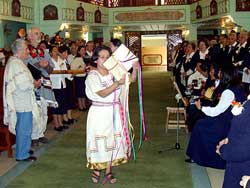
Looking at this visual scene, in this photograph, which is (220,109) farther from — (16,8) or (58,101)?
(16,8)

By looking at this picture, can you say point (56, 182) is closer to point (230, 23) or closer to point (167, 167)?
point (167, 167)

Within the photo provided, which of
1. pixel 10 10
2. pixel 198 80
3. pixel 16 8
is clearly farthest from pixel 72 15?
pixel 198 80

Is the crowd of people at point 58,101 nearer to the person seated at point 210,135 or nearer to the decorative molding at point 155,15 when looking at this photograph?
the person seated at point 210,135

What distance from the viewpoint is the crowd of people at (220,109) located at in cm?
227

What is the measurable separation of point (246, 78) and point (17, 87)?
14.1 feet

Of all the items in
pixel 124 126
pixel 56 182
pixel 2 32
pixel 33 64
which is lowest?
pixel 56 182

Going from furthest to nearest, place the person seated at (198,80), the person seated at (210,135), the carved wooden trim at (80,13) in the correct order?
the carved wooden trim at (80,13) < the person seated at (198,80) < the person seated at (210,135)

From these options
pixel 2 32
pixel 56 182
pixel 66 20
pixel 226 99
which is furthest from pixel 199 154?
pixel 66 20

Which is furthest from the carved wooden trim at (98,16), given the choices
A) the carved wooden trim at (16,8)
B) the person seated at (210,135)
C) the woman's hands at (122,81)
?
the woman's hands at (122,81)

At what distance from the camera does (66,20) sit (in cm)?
1548

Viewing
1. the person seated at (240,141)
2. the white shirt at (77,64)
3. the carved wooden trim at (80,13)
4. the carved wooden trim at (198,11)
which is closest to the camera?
the person seated at (240,141)

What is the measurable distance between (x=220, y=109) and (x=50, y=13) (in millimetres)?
11517

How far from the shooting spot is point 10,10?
1270 centimetres

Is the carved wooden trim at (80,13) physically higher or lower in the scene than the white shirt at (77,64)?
higher
